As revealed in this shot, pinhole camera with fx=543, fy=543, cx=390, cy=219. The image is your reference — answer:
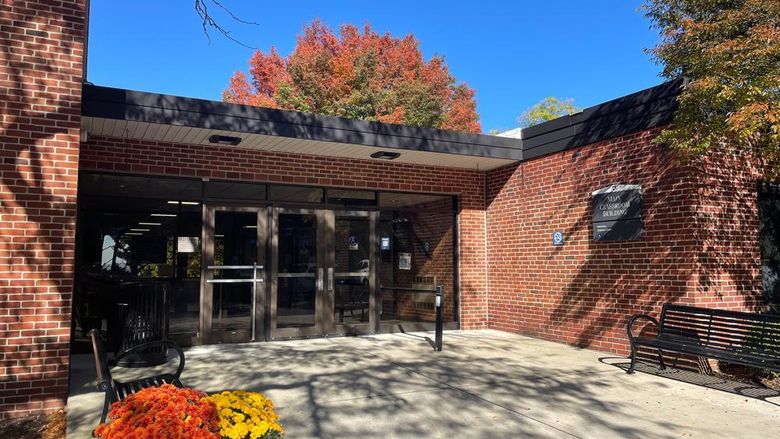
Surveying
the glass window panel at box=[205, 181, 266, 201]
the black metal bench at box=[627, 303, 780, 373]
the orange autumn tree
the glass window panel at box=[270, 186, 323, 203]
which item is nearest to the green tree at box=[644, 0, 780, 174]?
the black metal bench at box=[627, 303, 780, 373]

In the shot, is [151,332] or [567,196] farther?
[567,196]

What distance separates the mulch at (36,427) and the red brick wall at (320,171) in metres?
4.11

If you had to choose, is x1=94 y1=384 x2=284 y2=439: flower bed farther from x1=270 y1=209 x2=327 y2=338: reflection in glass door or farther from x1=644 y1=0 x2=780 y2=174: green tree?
x1=270 y1=209 x2=327 y2=338: reflection in glass door

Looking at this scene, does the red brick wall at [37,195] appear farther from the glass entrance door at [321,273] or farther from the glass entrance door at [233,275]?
the glass entrance door at [321,273]

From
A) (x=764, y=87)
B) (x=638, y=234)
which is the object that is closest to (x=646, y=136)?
(x=638, y=234)

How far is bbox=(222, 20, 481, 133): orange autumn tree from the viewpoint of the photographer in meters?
27.6

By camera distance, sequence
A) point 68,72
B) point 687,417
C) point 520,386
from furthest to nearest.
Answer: point 520,386
point 68,72
point 687,417

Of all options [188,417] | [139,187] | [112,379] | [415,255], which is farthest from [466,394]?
[139,187]

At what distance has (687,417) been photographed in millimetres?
4988

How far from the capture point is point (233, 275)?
345 inches

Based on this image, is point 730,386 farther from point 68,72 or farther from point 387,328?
point 68,72

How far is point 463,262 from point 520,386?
4.77m

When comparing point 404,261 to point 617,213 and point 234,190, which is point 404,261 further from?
point 617,213

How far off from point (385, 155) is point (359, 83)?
20.1m
